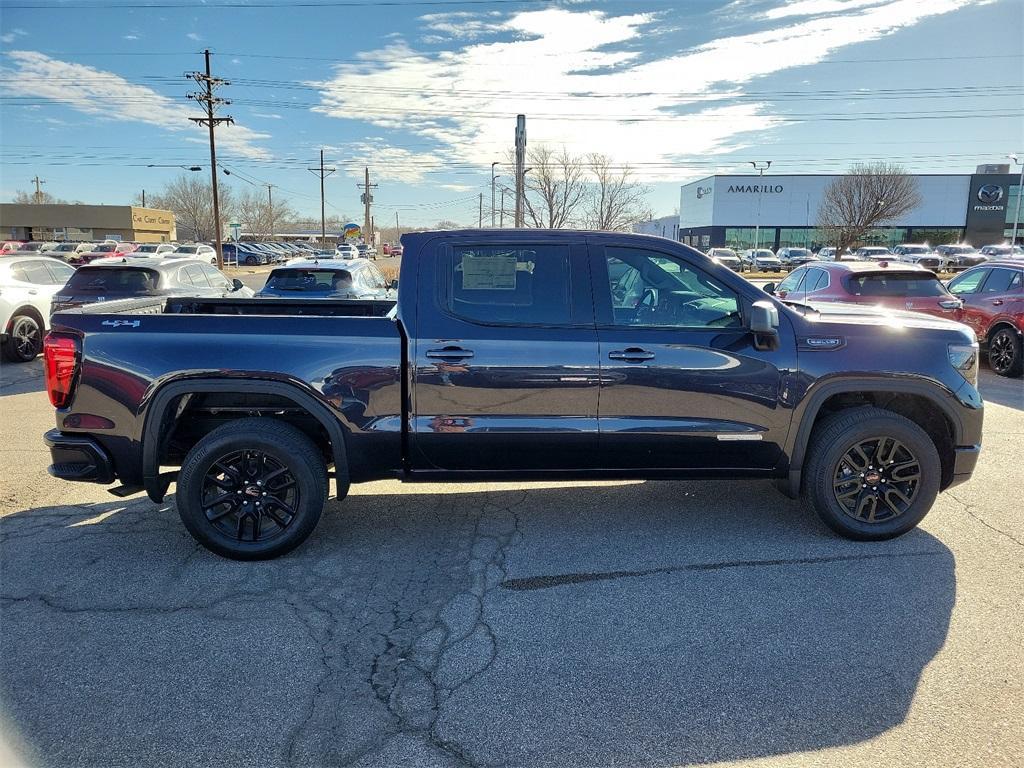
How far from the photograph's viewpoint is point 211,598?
351cm

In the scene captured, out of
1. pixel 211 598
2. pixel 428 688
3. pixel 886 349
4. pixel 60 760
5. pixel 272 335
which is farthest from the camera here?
pixel 886 349

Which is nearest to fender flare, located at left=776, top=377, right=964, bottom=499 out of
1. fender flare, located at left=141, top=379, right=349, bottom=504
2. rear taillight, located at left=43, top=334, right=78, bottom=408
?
fender flare, located at left=141, top=379, right=349, bottom=504

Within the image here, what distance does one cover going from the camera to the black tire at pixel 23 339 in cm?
1045

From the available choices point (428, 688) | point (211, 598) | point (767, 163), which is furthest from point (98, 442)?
point (767, 163)

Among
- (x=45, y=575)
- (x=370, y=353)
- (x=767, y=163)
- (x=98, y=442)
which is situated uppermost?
(x=767, y=163)

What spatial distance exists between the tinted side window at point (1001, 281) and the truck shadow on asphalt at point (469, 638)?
8120 millimetres

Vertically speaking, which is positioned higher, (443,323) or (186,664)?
(443,323)

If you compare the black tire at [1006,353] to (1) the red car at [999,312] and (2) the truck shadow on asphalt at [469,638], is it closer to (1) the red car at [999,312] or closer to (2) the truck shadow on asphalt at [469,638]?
(1) the red car at [999,312]

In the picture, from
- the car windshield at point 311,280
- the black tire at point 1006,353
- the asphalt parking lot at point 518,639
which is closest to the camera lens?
the asphalt parking lot at point 518,639

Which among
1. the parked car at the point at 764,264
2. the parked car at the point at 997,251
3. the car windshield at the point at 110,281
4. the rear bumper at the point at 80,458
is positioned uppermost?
the parked car at the point at 997,251

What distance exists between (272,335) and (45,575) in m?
1.90

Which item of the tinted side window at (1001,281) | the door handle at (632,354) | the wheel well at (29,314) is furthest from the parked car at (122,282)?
the tinted side window at (1001,281)

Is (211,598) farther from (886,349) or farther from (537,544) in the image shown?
(886,349)

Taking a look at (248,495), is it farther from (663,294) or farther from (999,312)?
(999,312)
